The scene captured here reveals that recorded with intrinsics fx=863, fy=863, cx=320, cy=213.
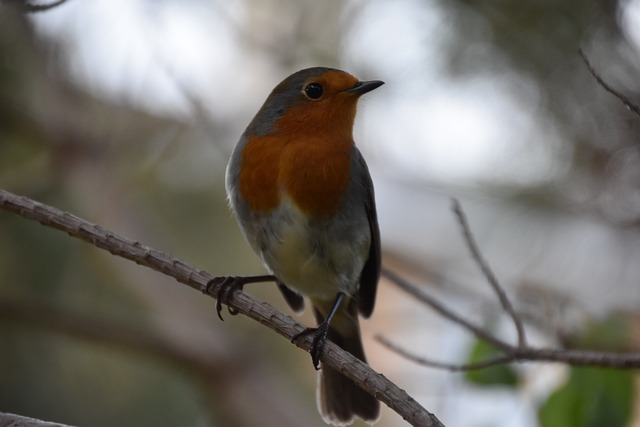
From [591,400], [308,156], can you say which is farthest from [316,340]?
[591,400]

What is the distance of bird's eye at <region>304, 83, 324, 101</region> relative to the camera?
3.85 m

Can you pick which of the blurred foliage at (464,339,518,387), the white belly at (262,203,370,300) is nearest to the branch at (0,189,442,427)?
the white belly at (262,203,370,300)

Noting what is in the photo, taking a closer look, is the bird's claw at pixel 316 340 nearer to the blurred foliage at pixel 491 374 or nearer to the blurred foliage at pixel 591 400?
the blurred foliage at pixel 491 374

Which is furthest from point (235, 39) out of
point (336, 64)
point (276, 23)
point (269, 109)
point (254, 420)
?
point (254, 420)

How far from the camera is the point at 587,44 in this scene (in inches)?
160

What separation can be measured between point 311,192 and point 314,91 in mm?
593

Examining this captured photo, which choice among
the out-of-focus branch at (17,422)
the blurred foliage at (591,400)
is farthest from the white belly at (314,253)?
the out-of-focus branch at (17,422)

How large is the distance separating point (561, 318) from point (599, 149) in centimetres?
101

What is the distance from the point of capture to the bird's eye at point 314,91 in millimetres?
3848

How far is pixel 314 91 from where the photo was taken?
12.6 ft

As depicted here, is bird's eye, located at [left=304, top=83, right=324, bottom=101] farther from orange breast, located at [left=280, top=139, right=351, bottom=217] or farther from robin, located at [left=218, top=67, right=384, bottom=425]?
orange breast, located at [left=280, top=139, right=351, bottom=217]

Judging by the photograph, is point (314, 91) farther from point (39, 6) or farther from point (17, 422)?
point (17, 422)

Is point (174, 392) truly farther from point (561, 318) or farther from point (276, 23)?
point (561, 318)

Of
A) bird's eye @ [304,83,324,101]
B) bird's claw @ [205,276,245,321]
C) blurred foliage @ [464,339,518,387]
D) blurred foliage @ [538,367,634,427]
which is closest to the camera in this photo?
blurred foliage @ [538,367,634,427]
